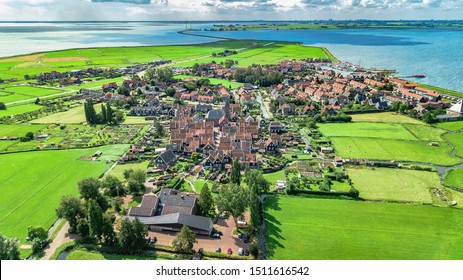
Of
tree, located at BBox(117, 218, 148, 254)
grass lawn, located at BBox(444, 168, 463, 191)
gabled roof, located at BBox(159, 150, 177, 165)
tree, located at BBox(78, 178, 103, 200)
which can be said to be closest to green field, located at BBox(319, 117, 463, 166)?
grass lawn, located at BBox(444, 168, 463, 191)

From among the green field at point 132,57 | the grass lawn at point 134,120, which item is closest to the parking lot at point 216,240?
the grass lawn at point 134,120

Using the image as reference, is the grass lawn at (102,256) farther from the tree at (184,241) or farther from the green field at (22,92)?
the green field at (22,92)

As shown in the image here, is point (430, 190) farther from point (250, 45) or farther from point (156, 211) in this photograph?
point (250, 45)

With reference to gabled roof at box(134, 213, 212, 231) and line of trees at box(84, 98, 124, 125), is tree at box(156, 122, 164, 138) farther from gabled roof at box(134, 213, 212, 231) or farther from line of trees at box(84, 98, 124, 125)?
gabled roof at box(134, 213, 212, 231)

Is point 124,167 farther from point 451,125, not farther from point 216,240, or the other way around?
point 451,125

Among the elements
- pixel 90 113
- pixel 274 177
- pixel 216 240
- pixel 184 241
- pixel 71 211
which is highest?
pixel 90 113

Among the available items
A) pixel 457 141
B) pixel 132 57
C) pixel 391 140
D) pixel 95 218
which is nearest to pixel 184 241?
pixel 95 218
